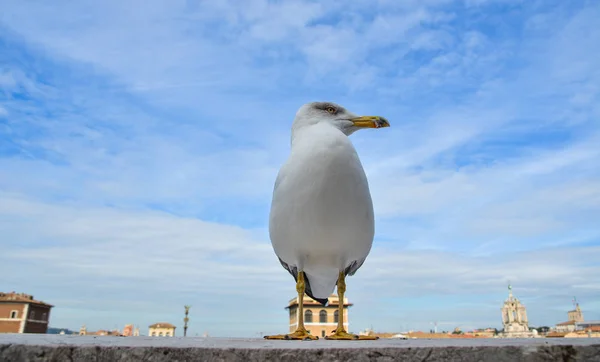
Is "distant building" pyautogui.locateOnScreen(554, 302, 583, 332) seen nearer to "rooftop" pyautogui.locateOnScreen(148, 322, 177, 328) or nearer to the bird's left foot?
"rooftop" pyautogui.locateOnScreen(148, 322, 177, 328)

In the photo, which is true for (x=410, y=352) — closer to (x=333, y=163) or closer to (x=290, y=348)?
(x=290, y=348)

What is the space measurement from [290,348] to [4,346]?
133 centimetres

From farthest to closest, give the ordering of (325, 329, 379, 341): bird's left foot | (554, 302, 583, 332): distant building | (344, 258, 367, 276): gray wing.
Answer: (554, 302, 583, 332): distant building < (344, 258, 367, 276): gray wing < (325, 329, 379, 341): bird's left foot

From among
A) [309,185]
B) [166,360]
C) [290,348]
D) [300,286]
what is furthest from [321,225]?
[166,360]

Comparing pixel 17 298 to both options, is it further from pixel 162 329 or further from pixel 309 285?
pixel 309 285

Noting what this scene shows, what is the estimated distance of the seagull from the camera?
3.64 m

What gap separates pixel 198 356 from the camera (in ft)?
6.86

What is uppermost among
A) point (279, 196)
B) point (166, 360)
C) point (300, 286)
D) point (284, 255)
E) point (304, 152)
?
point (304, 152)

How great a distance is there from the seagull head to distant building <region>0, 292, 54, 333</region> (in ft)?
173

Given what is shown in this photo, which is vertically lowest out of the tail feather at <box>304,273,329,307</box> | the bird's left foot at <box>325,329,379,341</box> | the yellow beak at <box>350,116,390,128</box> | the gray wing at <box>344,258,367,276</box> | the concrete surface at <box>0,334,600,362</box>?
the concrete surface at <box>0,334,600,362</box>

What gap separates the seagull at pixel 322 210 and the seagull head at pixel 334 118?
155 mm

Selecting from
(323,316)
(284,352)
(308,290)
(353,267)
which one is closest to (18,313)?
(323,316)

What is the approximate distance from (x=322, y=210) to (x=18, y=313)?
5538 centimetres

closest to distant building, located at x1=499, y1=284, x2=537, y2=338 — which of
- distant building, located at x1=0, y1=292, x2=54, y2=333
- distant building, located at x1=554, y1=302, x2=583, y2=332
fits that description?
distant building, located at x1=554, y1=302, x2=583, y2=332
